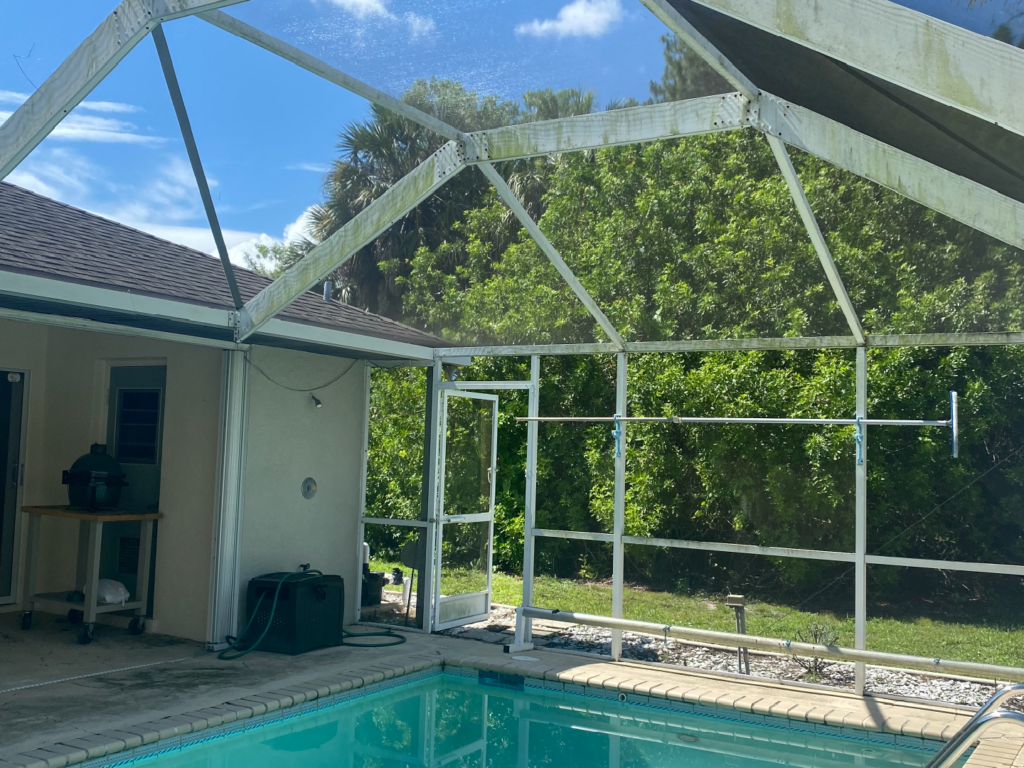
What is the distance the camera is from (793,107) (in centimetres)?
364

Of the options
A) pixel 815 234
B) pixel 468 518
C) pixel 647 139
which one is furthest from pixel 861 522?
pixel 468 518

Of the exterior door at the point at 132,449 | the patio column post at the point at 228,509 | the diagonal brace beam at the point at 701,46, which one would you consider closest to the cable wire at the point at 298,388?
the patio column post at the point at 228,509

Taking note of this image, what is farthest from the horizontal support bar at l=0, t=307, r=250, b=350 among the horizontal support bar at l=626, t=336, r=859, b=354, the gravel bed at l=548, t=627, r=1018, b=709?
the gravel bed at l=548, t=627, r=1018, b=709

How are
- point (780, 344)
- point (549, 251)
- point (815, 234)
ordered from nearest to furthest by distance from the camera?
point (815, 234) < point (549, 251) < point (780, 344)

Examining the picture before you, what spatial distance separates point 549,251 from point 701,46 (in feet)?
8.98

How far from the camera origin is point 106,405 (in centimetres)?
777

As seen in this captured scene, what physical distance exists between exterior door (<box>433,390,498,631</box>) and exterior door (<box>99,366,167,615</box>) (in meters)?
2.43

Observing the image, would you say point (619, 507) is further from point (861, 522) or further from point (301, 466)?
point (301, 466)

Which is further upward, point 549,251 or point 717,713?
point 549,251

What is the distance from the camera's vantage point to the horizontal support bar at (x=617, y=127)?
3848 mm

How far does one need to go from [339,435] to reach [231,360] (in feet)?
4.88

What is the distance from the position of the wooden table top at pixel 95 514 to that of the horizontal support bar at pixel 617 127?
4.10 metres

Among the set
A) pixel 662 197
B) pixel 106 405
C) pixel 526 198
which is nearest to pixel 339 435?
pixel 106 405

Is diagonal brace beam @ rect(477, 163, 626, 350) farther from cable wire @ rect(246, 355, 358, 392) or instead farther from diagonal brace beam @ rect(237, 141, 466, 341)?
cable wire @ rect(246, 355, 358, 392)
